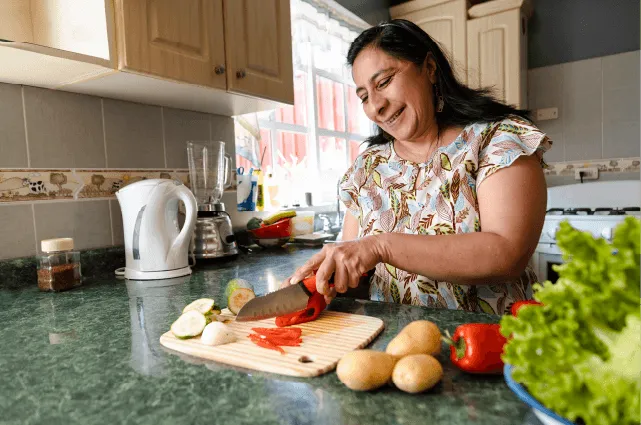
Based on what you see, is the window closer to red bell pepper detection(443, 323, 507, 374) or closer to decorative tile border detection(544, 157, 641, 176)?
decorative tile border detection(544, 157, 641, 176)

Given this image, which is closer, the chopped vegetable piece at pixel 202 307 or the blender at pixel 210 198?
the chopped vegetable piece at pixel 202 307

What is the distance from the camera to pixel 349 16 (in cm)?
290

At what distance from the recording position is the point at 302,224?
2.18m

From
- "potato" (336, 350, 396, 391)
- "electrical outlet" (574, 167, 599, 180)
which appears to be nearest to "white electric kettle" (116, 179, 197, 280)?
"potato" (336, 350, 396, 391)

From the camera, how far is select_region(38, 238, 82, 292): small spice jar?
1.21 metres

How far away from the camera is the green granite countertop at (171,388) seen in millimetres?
505

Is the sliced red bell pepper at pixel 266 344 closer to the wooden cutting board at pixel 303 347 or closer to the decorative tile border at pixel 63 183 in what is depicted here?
the wooden cutting board at pixel 303 347

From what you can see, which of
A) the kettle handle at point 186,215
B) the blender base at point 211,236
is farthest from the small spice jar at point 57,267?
the blender base at point 211,236

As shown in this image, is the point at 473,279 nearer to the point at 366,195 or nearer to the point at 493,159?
the point at 493,159

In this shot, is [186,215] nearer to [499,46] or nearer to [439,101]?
[439,101]

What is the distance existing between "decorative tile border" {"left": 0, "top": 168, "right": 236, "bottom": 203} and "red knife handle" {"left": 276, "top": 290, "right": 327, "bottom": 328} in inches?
40.1

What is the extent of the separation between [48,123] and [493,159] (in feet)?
4.36

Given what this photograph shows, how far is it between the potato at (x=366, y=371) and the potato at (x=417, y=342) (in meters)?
0.05

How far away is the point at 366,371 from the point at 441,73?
0.91 m
